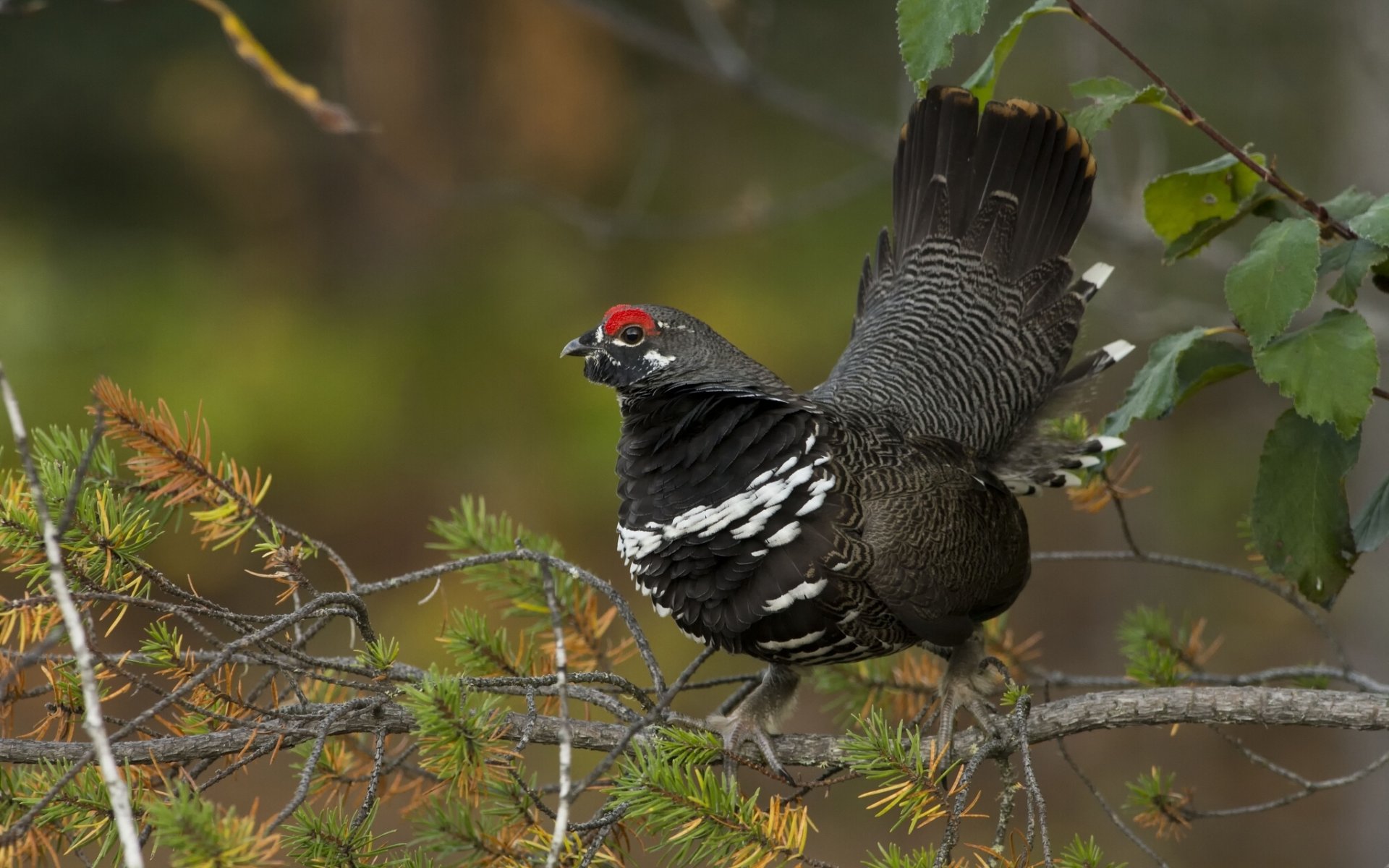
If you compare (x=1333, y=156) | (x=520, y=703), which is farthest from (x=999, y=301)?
(x=1333, y=156)

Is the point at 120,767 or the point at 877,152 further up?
the point at 877,152

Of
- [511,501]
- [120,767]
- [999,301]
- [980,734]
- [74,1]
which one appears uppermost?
[74,1]

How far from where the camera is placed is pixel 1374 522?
2447mm

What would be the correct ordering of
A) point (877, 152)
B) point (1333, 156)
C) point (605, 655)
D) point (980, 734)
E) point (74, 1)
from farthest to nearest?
1. point (74, 1)
2. point (1333, 156)
3. point (877, 152)
4. point (605, 655)
5. point (980, 734)

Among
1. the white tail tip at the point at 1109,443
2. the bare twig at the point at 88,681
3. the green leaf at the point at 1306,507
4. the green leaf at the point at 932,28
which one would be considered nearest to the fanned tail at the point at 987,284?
the white tail tip at the point at 1109,443

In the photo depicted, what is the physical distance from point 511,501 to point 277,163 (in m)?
4.54

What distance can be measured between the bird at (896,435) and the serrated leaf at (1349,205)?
68 centimetres

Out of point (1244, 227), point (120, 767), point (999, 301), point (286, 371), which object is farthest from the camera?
point (286, 371)

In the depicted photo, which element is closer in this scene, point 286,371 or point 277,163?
point 286,371

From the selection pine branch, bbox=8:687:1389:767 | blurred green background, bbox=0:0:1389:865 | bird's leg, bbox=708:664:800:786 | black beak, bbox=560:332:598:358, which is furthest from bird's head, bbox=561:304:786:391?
blurred green background, bbox=0:0:1389:865

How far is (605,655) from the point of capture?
3.20 metres

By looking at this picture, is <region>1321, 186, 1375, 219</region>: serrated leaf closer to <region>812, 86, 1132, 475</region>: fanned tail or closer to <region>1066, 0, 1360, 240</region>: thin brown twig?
<region>1066, 0, 1360, 240</region>: thin brown twig

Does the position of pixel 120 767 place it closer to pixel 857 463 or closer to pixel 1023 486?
pixel 857 463

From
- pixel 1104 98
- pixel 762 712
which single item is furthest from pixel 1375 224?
pixel 762 712
